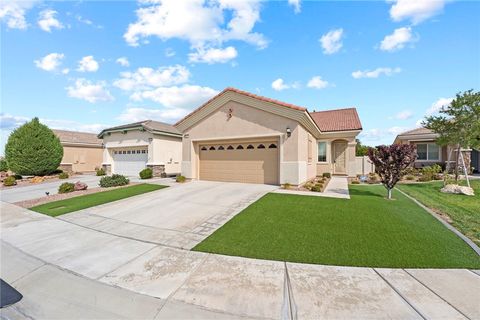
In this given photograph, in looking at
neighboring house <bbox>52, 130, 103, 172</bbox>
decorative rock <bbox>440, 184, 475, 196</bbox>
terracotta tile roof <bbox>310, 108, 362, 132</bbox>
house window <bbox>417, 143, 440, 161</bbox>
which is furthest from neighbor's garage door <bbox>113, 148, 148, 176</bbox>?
house window <bbox>417, 143, 440, 161</bbox>

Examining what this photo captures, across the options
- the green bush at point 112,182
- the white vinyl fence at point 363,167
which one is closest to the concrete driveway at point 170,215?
the green bush at point 112,182

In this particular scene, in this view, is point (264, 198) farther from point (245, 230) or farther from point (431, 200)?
point (431, 200)

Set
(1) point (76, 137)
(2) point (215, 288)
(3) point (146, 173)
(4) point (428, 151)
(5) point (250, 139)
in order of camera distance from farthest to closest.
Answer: (1) point (76, 137), (4) point (428, 151), (3) point (146, 173), (5) point (250, 139), (2) point (215, 288)

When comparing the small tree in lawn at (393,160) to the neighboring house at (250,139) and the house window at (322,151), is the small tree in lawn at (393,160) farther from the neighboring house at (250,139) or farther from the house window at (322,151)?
the house window at (322,151)

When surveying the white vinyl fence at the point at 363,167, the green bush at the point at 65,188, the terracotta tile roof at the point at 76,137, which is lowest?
the green bush at the point at 65,188

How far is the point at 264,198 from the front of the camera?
8.45 m

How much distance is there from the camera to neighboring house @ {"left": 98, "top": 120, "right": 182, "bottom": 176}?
1755cm

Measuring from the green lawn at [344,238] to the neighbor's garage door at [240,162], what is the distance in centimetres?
460

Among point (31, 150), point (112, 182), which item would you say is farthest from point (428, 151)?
point (31, 150)

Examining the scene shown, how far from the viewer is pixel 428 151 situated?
18547 mm

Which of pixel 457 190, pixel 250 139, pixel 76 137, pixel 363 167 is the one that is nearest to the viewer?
pixel 457 190

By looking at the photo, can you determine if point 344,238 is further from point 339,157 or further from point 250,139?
point 339,157

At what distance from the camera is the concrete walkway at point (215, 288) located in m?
2.71

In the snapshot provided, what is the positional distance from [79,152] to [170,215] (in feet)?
77.5
